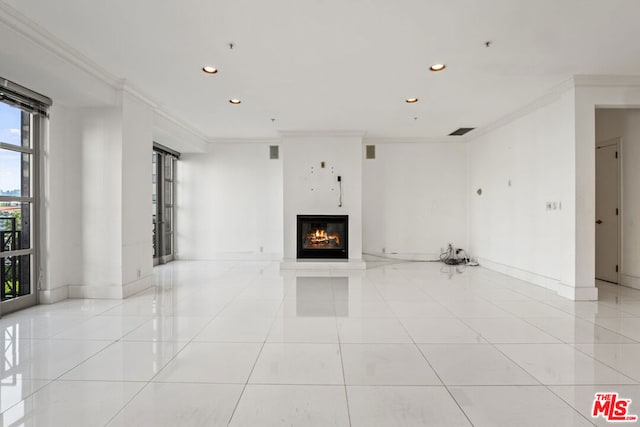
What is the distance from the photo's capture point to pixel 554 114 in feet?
15.0

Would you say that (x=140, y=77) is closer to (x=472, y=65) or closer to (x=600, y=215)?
(x=472, y=65)

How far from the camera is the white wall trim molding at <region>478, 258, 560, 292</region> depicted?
4.62 m

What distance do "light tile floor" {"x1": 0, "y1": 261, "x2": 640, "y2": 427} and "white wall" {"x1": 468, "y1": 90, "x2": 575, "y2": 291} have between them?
0.77 metres

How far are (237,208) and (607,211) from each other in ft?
22.0

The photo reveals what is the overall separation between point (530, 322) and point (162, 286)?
15.1 ft

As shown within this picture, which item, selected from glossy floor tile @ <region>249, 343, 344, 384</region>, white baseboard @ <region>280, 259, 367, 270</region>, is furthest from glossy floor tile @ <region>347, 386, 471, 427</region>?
white baseboard @ <region>280, 259, 367, 270</region>

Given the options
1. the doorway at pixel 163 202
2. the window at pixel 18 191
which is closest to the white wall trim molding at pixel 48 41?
the window at pixel 18 191

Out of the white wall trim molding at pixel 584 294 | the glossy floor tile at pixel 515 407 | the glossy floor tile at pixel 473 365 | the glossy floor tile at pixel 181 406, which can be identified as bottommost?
the glossy floor tile at pixel 473 365

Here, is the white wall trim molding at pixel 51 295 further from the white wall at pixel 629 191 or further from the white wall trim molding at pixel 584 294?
the white wall at pixel 629 191

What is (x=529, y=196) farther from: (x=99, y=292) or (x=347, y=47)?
(x=99, y=292)

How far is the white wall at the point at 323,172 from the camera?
22.0ft

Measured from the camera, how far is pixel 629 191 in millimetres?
4816

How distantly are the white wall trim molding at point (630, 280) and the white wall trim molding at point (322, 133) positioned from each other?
4769mm

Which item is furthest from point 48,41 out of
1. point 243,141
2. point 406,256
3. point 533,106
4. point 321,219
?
point 406,256
